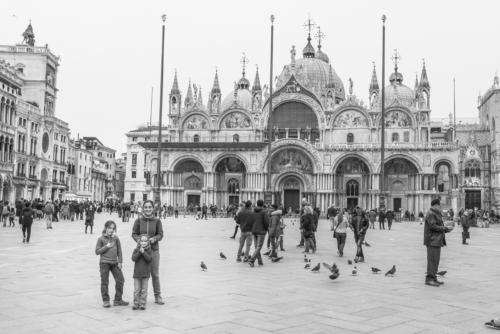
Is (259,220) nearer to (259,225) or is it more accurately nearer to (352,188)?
(259,225)

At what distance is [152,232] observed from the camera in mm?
9469

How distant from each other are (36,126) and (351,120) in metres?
37.5

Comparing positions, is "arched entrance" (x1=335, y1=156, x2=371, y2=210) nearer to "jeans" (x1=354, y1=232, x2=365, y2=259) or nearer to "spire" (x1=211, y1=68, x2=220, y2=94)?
"spire" (x1=211, y1=68, x2=220, y2=94)

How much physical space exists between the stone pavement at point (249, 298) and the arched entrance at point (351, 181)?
45.8 metres

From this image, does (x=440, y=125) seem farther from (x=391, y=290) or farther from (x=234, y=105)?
(x=391, y=290)

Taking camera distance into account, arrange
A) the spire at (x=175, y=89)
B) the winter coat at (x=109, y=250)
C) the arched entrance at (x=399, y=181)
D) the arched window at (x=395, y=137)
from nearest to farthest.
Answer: the winter coat at (x=109, y=250)
the arched entrance at (x=399, y=181)
the arched window at (x=395, y=137)
the spire at (x=175, y=89)

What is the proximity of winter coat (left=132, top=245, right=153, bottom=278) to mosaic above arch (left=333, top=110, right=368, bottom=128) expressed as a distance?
57.2 meters

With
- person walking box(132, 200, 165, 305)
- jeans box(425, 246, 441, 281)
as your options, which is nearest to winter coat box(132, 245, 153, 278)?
person walking box(132, 200, 165, 305)

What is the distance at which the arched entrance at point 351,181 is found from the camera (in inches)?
2473

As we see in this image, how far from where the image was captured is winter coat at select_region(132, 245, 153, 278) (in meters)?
8.98

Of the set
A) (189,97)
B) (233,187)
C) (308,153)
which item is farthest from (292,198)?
(189,97)

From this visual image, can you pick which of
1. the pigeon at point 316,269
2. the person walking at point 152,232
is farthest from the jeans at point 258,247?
the person walking at point 152,232

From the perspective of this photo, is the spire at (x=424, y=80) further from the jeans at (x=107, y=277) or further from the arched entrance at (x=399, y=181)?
the jeans at (x=107, y=277)

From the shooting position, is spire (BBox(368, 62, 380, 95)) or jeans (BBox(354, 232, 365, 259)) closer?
jeans (BBox(354, 232, 365, 259))
